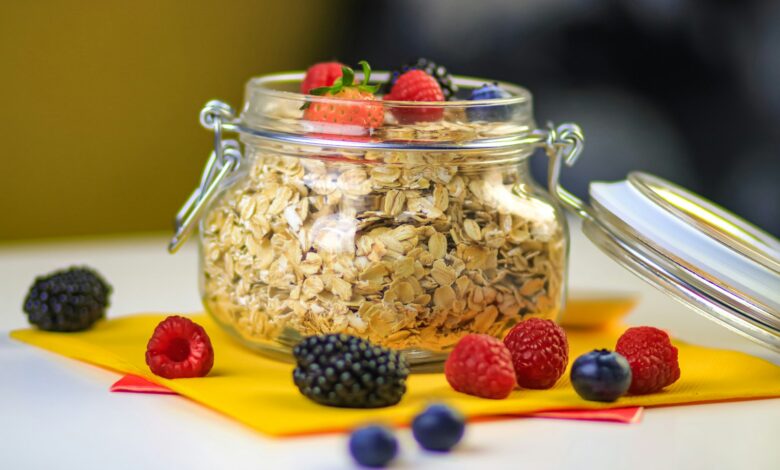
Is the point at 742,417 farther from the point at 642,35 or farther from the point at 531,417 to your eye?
the point at 642,35

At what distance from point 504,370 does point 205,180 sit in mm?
451

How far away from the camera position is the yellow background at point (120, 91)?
99.0 inches

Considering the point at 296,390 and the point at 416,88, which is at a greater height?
the point at 416,88

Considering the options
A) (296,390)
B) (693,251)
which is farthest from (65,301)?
(693,251)

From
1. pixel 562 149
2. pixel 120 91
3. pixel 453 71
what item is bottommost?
pixel 120 91

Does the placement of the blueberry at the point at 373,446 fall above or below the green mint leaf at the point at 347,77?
below

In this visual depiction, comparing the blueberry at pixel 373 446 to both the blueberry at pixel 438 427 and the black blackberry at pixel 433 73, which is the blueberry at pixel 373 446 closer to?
the blueberry at pixel 438 427

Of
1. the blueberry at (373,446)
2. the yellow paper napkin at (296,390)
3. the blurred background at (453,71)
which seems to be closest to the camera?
the blueberry at (373,446)

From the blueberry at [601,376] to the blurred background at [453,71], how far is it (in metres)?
1.65

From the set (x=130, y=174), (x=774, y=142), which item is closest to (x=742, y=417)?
(x=774, y=142)

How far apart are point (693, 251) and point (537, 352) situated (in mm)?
220

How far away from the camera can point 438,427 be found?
0.83 metres

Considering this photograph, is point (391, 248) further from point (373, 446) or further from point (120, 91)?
point (120, 91)

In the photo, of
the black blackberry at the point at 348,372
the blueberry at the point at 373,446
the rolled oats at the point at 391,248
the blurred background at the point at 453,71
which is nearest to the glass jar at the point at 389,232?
the rolled oats at the point at 391,248
